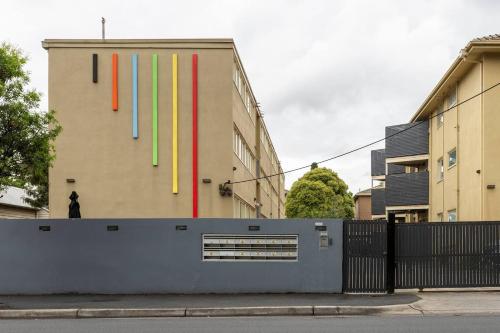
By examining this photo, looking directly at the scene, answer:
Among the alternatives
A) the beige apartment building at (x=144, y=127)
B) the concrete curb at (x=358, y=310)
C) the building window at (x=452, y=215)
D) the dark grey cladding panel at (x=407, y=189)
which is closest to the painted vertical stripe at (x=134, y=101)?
the beige apartment building at (x=144, y=127)

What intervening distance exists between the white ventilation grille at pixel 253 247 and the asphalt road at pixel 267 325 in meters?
3.17

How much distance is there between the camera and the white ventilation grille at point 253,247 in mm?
13656

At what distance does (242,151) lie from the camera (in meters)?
29.9

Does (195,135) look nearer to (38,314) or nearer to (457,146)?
(457,146)

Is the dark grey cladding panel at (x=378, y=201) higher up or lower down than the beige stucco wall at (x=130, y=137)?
lower down

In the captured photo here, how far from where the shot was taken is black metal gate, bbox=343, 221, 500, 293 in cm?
1334

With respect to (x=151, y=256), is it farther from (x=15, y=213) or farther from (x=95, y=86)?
(x=15, y=213)

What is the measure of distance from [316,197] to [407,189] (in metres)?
34.2

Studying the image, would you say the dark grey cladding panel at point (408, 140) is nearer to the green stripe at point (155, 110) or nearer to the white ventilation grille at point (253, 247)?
the green stripe at point (155, 110)

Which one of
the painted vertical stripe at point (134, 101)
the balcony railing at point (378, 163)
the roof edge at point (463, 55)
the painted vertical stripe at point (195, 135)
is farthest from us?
the balcony railing at point (378, 163)

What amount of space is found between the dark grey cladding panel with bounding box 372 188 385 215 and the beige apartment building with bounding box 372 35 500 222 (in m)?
2.18

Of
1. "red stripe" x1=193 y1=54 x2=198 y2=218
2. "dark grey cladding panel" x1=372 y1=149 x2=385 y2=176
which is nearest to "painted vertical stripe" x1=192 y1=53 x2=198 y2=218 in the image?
"red stripe" x1=193 y1=54 x2=198 y2=218

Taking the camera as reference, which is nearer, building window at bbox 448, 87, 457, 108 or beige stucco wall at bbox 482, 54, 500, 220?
beige stucco wall at bbox 482, 54, 500, 220

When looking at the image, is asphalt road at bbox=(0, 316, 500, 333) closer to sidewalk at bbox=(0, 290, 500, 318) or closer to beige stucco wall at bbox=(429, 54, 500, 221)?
sidewalk at bbox=(0, 290, 500, 318)
